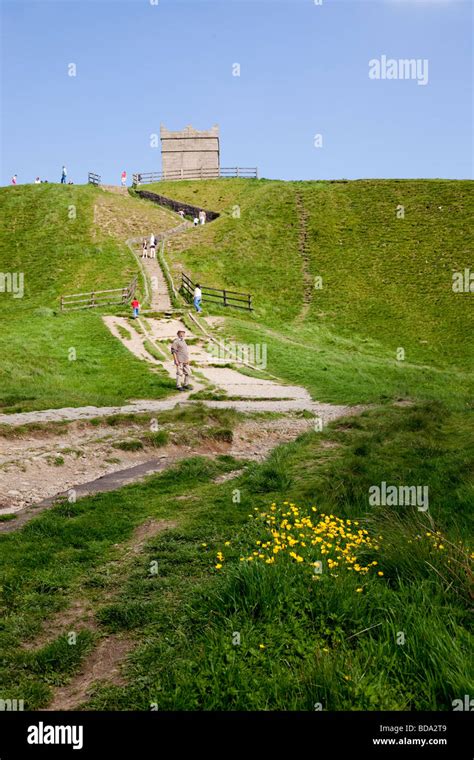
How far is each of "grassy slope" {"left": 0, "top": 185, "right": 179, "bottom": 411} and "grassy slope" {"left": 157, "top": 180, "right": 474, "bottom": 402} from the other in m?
6.56

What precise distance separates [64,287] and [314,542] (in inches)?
1647

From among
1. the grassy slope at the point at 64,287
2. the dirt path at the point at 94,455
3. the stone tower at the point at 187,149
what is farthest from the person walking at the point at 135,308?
the stone tower at the point at 187,149

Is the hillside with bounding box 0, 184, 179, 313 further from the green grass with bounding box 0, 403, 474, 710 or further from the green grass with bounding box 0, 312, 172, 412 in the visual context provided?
the green grass with bounding box 0, 403, 474, 710

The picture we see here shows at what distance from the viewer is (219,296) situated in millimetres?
41531

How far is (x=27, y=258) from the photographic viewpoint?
53125mm

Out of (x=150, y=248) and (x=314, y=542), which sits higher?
(x=150, y=248)

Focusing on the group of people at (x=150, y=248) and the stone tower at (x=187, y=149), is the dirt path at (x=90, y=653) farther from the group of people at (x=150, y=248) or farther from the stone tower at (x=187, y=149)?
the stone tower at (x=187, y=149)

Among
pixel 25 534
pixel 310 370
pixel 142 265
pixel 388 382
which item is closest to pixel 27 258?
pixel 142 265

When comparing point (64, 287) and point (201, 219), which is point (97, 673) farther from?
point (201, 219)

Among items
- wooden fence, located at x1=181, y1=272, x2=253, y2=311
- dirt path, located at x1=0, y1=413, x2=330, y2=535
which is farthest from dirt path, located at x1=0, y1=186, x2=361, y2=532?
wooden fence, located at x1=181, y1=272, x2=253, y2=311

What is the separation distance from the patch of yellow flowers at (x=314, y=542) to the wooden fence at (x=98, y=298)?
33.3 m

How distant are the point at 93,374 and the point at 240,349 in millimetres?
8976

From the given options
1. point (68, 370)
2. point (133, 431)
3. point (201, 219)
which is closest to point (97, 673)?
point (133, 431)
